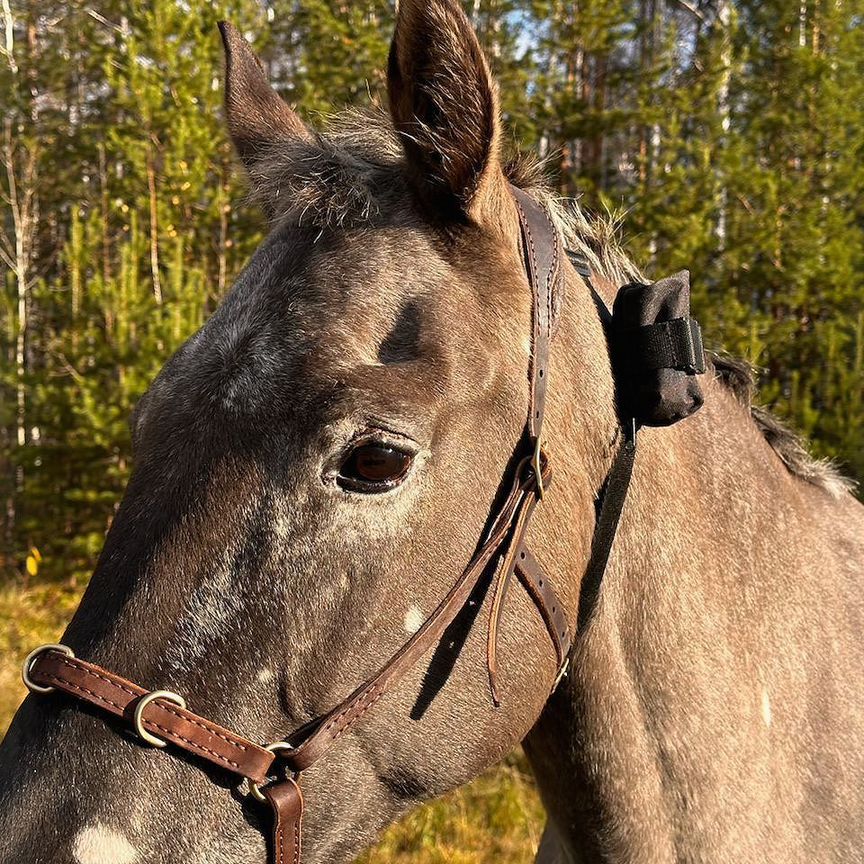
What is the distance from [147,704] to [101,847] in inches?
9.1

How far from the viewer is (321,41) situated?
9586mm

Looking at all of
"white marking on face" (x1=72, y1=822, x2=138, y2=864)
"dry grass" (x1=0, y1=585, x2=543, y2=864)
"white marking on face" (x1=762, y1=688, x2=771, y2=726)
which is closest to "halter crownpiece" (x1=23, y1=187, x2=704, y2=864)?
"white marking on face" (x1=72, y1=822, x2=138, y2=864)

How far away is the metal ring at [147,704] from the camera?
1244mm

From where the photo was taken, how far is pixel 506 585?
4.98ft

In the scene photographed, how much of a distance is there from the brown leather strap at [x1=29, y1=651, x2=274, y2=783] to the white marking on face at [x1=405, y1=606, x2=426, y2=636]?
338 millimetres

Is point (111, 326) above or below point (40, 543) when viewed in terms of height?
above

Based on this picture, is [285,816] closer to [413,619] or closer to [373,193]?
[413,619]

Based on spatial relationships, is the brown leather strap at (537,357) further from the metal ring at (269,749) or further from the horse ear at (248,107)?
the horse ear at (248,107)

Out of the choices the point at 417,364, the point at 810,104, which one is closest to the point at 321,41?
the point at 810,104

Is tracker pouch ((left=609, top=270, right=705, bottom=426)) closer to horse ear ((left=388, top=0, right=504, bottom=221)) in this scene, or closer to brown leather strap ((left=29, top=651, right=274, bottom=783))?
horse ear ((left=388, top=0, right=504, bottom=221))

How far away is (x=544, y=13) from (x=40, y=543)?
901 centimetres

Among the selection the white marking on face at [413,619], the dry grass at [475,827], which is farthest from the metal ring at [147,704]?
the dry grass at [475,827]

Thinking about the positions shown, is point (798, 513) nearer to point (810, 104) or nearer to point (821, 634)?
point (821, 634)

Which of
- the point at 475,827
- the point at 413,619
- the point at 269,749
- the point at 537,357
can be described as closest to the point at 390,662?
the point at 413,619
